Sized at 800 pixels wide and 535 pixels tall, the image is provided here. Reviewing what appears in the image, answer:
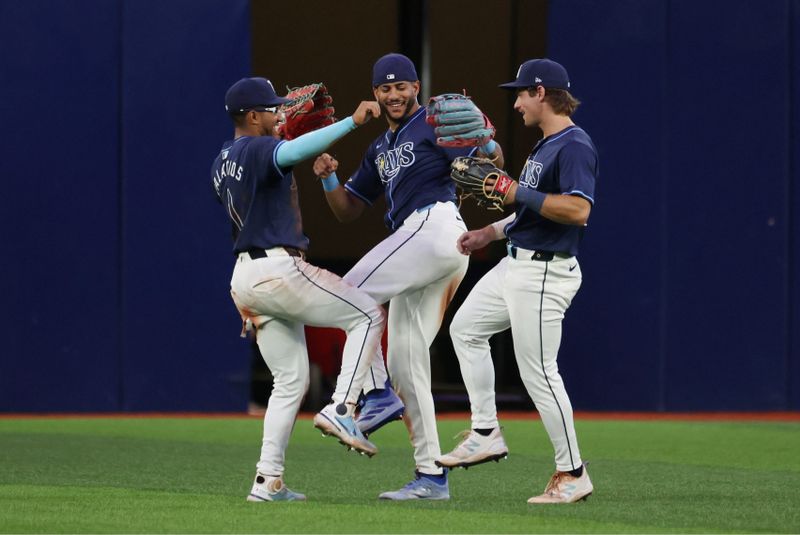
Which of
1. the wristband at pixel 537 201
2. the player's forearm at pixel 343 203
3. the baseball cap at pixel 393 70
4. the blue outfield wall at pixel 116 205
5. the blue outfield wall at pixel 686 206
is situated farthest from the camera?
the blue outfield wall at pixel 686 206

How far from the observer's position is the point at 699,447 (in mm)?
10508

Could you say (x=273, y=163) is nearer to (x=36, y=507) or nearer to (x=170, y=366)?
(x=36, y=507)

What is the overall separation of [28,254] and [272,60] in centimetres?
446

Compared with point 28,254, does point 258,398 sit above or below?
below

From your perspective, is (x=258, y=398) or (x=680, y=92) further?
(x=258, y=398)

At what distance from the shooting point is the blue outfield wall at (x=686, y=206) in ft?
44.9

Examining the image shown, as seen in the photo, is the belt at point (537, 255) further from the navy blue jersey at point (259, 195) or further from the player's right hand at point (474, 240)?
the navy blue jersey at point (259, 195)

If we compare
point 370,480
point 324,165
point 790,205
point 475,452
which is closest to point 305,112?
point 324,165

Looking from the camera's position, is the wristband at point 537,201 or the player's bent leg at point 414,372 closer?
the wristband at point 537,201

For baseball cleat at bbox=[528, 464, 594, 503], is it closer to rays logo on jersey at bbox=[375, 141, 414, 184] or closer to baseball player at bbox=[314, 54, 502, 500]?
baseball player at bbox=[314, 54, 502, 500]

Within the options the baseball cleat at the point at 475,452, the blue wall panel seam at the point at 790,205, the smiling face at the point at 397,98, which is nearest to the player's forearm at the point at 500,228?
the smiling face at the point at 397,98

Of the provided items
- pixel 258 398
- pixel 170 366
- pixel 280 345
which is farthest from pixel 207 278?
pixel 280 345

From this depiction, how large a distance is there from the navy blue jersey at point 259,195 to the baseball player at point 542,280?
2.84ft

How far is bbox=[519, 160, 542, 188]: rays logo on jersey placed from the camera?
6715mm
